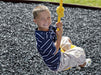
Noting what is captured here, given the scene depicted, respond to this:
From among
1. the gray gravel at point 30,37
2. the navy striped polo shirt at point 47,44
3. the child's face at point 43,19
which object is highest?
the child's face at point 43,19

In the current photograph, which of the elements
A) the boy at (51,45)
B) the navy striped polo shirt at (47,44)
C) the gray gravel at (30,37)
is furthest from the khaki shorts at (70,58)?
the gray gravel at (30,37)

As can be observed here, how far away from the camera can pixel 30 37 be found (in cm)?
418

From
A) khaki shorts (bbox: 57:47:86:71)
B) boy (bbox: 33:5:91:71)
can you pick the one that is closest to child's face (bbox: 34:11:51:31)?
boy (bbox: 33:5:91:71)

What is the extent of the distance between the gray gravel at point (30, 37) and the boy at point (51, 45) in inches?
29.7

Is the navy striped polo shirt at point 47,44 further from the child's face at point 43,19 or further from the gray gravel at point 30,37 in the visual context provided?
the gray gravel at point 30,37

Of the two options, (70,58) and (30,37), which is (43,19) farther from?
(30,37)

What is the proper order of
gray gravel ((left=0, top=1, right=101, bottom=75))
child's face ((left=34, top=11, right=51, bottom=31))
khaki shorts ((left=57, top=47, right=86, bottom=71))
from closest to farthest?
child's face ((left=34, top=11, right=51, bottom=31)) → khaki shorts ((left=57, top=47, right=86, bottom=71)) → gray gravel ((left=0, top=1, right=101, bottom=75))

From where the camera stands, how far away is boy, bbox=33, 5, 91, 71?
89.2 inches

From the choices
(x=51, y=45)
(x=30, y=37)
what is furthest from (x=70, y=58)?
(x=30, y=37)

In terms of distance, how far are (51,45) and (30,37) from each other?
191 centimetres

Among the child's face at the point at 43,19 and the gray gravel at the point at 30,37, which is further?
the gray gravel at the point at 30,37

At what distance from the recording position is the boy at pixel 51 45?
7.43 ft

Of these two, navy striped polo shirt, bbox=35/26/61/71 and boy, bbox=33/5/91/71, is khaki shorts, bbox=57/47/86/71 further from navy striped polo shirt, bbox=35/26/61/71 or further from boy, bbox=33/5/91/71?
navy striped polo shirt, bbox=35/26/61/71

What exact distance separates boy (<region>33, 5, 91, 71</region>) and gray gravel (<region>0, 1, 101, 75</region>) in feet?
2.48
